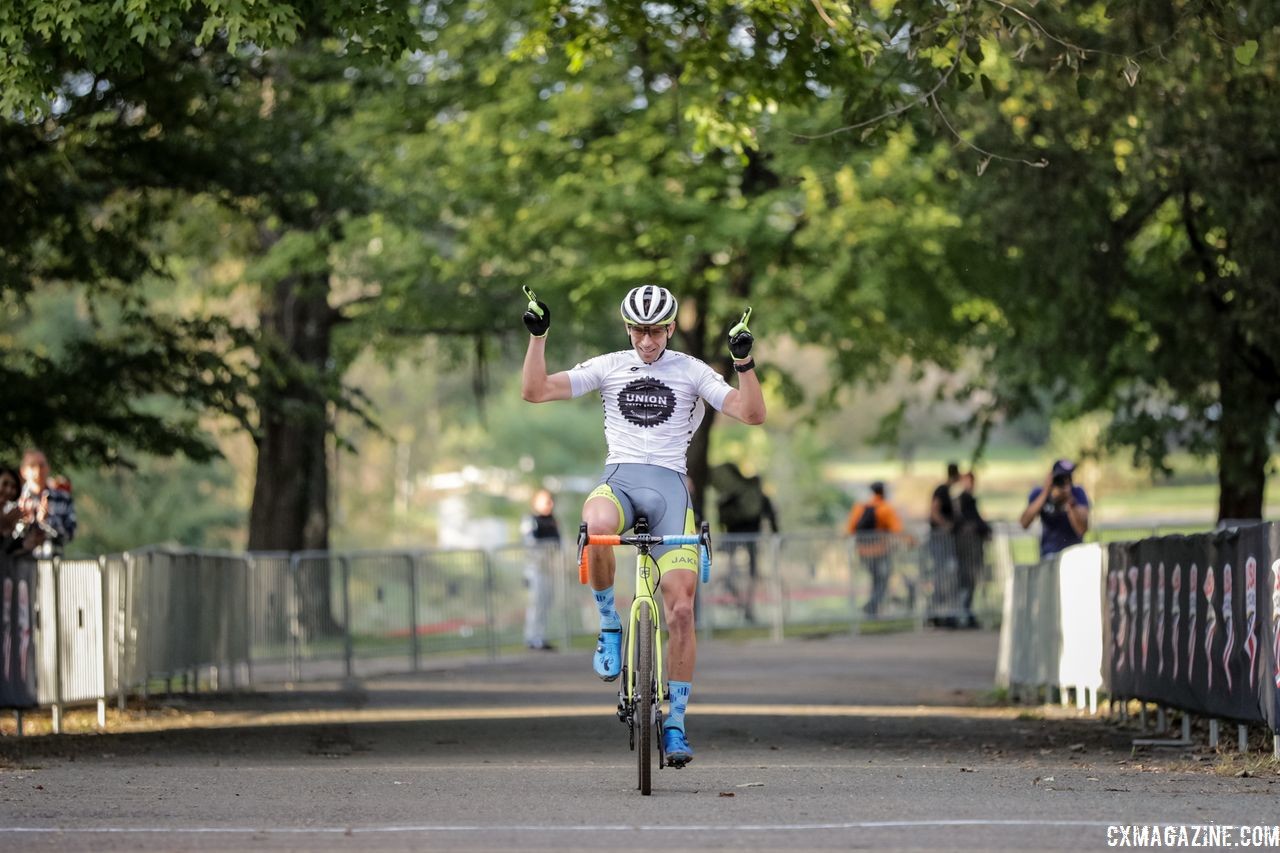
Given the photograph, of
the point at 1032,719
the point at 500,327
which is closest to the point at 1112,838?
the point at 1032,719

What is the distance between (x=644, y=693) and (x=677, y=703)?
0.52 meters

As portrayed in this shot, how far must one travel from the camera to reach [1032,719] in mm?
18000

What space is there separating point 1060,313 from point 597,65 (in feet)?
29.8

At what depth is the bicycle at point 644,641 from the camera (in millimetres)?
10328

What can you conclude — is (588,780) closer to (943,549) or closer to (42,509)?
(42,509)

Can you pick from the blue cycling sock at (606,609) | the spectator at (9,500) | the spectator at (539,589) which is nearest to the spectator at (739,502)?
the spectator at (539,589)

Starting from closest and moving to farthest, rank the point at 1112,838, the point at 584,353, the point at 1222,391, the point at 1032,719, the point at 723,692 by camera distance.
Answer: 1. the point at 1112,838
2. the point at 1032,719
3. the point at 723,692
4. the point at 1222,391
5. the point at 584,353

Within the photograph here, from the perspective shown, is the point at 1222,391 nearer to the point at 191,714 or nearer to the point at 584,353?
the point at 191,714

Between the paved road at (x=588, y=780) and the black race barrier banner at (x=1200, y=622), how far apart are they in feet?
1.43

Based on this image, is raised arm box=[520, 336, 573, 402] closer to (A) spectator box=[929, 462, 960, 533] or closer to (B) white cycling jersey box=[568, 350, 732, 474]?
(B) white cycling jersey box=[568, 350, 732, 474]

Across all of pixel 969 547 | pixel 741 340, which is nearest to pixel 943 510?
pixel 969 547

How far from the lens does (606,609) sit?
1104 centimetres

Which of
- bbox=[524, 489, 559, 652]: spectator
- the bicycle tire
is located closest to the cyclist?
the bicycle tire

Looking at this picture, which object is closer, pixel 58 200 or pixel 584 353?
pixel 58 200
